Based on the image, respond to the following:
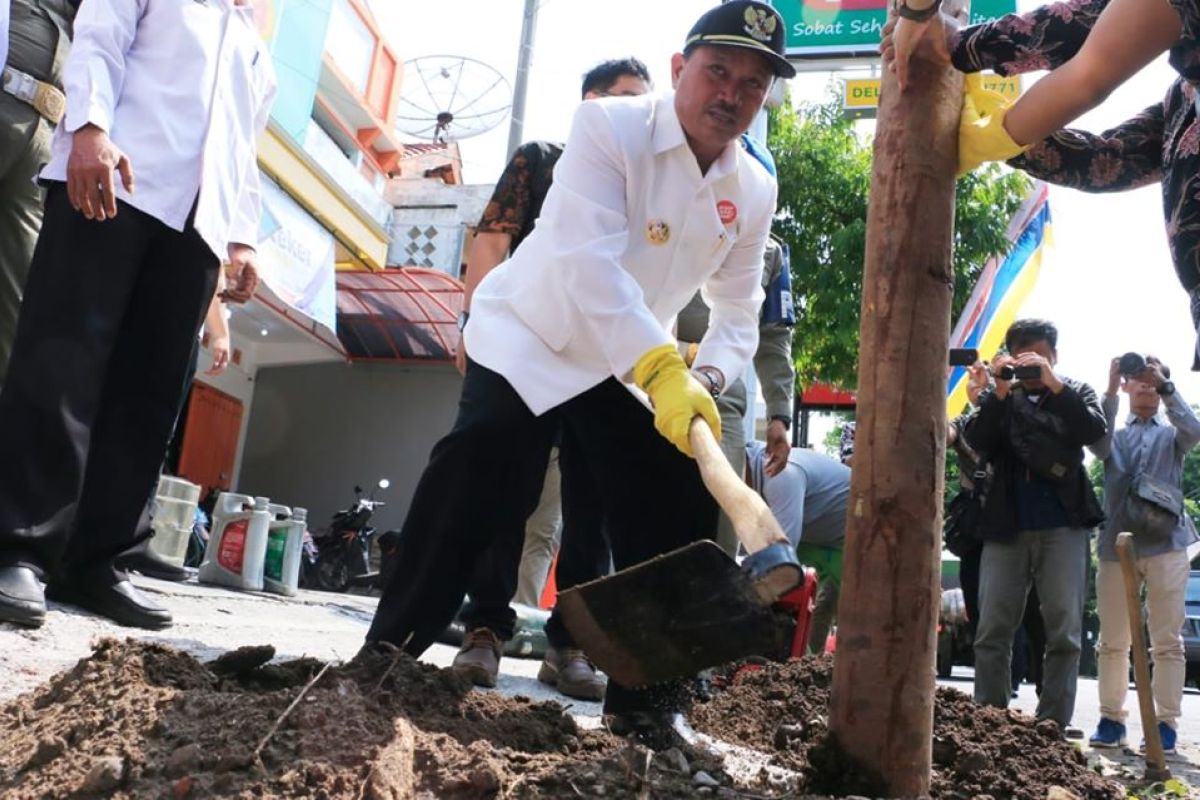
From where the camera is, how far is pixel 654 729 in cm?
251

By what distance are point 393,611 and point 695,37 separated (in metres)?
1.64

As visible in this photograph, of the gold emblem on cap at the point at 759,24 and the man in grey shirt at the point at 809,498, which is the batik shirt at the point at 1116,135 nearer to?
the gold emblem on cap at the point at 759,24

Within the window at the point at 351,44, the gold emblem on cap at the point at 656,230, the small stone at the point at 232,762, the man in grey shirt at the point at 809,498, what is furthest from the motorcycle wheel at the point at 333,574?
the small stone at the point at 232,762

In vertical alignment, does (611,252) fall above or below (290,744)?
above

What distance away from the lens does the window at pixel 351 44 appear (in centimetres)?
1603

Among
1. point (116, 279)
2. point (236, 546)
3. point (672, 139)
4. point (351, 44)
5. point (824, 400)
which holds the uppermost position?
point (351, 44)

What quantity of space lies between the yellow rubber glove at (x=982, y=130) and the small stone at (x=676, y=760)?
4.46ft

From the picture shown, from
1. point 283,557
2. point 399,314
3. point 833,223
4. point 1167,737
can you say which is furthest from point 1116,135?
point 399,314

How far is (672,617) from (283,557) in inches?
218

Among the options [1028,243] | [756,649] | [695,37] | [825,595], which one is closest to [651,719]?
[756,649]

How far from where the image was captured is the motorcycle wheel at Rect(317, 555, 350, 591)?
45.5 feet

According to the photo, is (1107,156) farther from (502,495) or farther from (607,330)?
(502,495)

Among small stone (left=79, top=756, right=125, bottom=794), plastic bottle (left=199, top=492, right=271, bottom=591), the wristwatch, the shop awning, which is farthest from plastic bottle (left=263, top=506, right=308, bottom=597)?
the shop awning

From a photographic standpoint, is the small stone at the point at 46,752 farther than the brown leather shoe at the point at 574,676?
No
